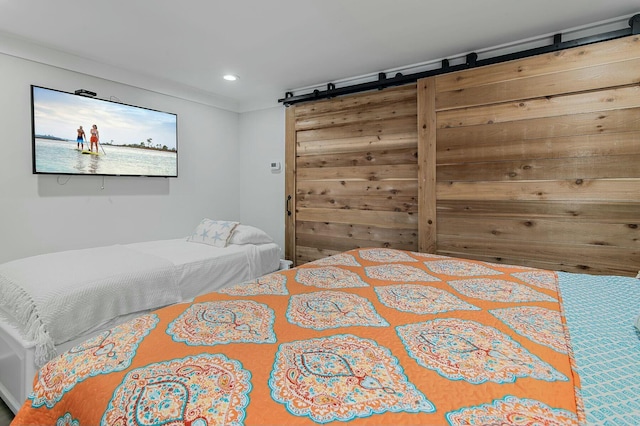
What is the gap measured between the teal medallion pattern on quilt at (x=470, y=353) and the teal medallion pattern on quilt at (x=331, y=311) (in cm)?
14

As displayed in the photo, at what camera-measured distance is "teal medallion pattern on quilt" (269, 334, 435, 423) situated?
678 millimetres

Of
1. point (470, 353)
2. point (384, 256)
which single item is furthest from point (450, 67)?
point (470, 353)

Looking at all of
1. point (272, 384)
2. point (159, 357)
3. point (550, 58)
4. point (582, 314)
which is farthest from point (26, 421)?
point (550, 58)

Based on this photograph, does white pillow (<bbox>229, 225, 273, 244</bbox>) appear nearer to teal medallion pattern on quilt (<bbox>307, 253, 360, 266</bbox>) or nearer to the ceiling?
teal medallion pattern on quilt (<bbox>307, 253, 360, 266</bbox>)

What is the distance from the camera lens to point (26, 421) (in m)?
0.84

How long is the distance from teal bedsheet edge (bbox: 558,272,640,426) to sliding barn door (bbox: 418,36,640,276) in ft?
2.96

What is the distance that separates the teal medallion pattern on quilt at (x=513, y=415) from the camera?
0.63 m

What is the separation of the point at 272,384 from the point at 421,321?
0.60 meters

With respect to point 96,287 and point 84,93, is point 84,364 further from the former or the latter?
point 84,93

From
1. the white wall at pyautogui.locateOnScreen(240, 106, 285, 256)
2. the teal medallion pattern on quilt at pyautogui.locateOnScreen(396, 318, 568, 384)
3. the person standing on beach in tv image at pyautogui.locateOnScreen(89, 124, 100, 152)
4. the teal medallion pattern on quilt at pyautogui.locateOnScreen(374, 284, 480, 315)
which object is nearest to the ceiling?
the person standing on beach in tv image at pyautogui.locateOnScreen(89, 124, 100, 152)

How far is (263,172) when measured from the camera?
4.42 meters

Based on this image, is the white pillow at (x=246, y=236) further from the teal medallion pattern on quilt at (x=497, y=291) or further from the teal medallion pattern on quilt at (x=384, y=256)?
the teal medallion pattern on quilt at (x=497, y=291)

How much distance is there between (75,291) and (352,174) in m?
2.64

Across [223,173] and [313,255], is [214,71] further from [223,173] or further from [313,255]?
[313,255]
